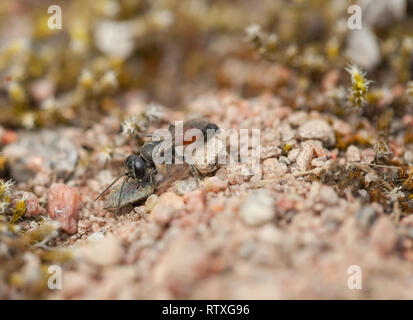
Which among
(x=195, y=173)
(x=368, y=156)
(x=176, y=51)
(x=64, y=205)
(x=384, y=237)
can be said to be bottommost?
(x=384, y=237)

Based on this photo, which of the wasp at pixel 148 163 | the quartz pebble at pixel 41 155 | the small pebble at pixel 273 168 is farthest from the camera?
the quartz pebble at pixel 41 155

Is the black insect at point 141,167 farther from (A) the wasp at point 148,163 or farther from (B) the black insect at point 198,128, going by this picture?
(B) the black insect at point 198,128

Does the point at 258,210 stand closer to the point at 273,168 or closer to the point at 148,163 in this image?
the point at 273,168

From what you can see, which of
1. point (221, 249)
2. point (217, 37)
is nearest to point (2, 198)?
point (221, 249)

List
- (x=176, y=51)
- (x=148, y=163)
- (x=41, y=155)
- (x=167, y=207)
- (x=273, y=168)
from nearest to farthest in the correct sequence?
(x=167, y=207) → (x=273, y=168) → (x=148, y=163) → (x=41, y=155) → (x=176, y=51)

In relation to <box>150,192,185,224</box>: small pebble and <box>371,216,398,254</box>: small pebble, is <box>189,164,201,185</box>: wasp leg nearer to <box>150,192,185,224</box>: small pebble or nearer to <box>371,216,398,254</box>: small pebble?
<box>150,192,185,224</box>: small pebble

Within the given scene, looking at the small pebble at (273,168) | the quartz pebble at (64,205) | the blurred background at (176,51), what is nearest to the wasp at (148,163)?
the quartz pebble at (64,205)

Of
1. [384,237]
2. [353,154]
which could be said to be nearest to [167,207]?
[384,237]

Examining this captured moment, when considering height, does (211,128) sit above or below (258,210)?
above

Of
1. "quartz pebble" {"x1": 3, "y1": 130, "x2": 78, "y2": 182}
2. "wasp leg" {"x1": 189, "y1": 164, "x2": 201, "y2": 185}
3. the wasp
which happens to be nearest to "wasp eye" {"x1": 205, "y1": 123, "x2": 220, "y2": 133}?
the wasp
